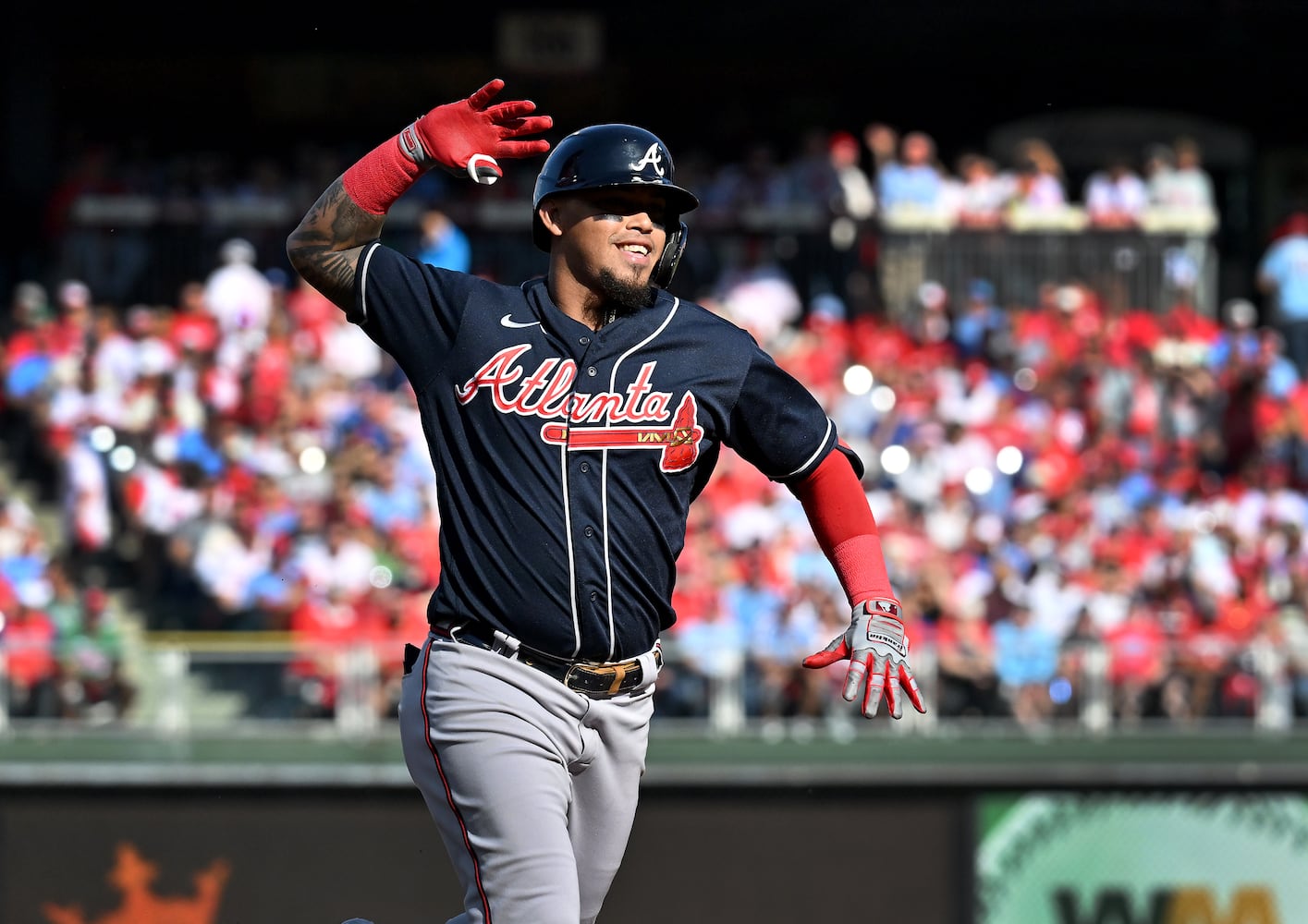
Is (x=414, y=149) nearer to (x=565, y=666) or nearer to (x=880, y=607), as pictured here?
(x=565, y=666)

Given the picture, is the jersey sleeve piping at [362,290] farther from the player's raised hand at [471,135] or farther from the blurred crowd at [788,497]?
the blurred crowd at [788,497]

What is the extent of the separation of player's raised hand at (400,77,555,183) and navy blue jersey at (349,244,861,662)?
240mm

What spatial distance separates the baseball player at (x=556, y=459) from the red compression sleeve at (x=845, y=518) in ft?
0.22

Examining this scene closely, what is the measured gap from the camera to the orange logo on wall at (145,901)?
29.1ft

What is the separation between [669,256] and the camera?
13.5 ft

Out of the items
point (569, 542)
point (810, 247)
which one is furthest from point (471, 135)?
point (810, 247)

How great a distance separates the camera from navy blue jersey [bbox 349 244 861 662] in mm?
3895

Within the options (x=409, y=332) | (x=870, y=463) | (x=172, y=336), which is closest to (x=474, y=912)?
(x=409, y=332)

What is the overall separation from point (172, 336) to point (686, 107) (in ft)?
22.7

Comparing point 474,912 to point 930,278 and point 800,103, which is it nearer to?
point 930,278

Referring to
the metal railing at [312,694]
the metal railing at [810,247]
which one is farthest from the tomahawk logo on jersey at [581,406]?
the metal railing at [810,247]

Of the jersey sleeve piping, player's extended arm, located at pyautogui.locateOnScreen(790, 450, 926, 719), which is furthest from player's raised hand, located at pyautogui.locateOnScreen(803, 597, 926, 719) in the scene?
the jersey sleeve piping

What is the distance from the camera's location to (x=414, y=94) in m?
17.7

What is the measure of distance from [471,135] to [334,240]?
13.9 inches
